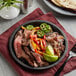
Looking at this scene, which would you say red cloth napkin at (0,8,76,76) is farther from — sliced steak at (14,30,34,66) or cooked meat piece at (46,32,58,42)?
cooked meat piece at (46,32,58,42)

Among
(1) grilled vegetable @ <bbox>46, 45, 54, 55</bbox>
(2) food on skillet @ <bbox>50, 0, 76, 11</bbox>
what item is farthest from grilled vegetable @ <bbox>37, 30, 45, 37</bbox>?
(2) food on skillet @ <bbox>50, 0, 76, 11</bbox>

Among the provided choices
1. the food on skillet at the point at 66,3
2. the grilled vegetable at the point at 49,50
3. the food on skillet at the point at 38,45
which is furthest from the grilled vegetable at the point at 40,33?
the food on skillet at the point at 66,3

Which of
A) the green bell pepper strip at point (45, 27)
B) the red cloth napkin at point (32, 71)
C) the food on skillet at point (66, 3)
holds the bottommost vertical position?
the red cloth napkin at point (32, 71)

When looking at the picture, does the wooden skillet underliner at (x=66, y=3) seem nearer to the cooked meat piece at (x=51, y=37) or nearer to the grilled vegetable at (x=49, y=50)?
the cooked meat piece at (x=51, y=37)

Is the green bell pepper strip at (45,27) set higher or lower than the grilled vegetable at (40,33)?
higher

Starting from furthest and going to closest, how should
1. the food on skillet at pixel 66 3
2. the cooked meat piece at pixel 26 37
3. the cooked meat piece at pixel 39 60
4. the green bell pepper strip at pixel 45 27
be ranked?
the food on skillet at pixel 66 3, the green bell pepper strip at pixel 45 27, the cooked meat piece at pixel 26 37, the cooked meat piece at pixel 39 60

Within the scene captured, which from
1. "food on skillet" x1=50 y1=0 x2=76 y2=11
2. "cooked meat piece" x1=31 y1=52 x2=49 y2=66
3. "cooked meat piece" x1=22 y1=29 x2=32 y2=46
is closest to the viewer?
"cooked meat piece" x1=31 y1=52 x2=49 y2=66

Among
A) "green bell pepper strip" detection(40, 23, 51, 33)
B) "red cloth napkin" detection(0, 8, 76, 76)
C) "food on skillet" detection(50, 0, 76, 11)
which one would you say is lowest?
"red cloth napkin" detection(0, 8, 76, 76)

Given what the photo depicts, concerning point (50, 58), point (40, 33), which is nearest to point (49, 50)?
point (50, 58)

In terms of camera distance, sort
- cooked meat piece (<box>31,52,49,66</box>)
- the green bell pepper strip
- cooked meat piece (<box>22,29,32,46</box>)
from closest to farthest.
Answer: cooked meat piece (<box>31,52,49,66</box>) → cooked meat piece (<box>22,29,32,46</box>) → the green bell pepper strip
